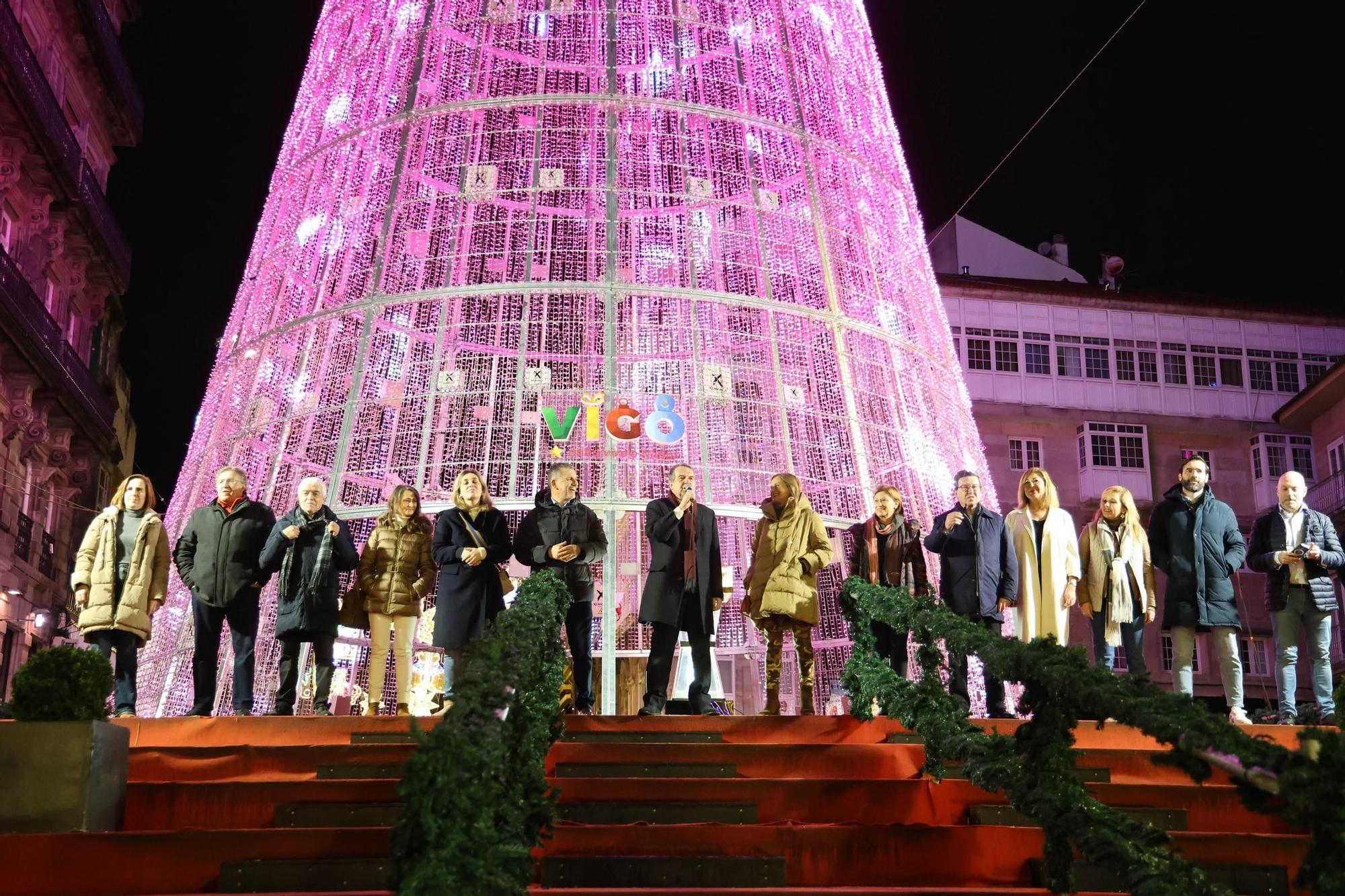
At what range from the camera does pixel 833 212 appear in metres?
14.4

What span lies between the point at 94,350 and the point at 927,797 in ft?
87.8

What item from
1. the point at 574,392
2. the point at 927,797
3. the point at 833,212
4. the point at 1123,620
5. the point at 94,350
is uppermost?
the point at 94,350

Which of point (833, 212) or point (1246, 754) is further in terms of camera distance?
point (833, 212)

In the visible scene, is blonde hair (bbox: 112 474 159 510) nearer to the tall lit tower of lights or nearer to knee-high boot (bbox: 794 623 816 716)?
the tall lit tower of lights

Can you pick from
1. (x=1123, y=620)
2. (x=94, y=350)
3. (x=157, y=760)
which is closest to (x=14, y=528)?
(x=94, y=350)

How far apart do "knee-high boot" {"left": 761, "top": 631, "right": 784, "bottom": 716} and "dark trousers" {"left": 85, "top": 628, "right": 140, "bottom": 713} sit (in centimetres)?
412

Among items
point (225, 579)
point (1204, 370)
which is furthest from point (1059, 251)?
point (225, 579)

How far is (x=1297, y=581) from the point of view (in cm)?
979

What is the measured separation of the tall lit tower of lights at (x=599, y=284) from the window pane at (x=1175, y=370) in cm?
1890

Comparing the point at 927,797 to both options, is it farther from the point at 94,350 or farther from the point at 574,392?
the point at 94,350

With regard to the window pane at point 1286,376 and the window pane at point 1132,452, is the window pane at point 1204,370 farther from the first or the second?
the window pane at point 1132,452

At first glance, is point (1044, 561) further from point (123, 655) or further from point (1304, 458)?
point (1304, 458)

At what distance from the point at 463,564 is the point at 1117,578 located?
450 cm

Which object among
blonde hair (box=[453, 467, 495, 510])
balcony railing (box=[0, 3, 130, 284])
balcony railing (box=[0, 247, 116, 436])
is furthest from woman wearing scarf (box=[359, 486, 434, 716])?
balcony railing (box=[0, 3, 130, 284])
